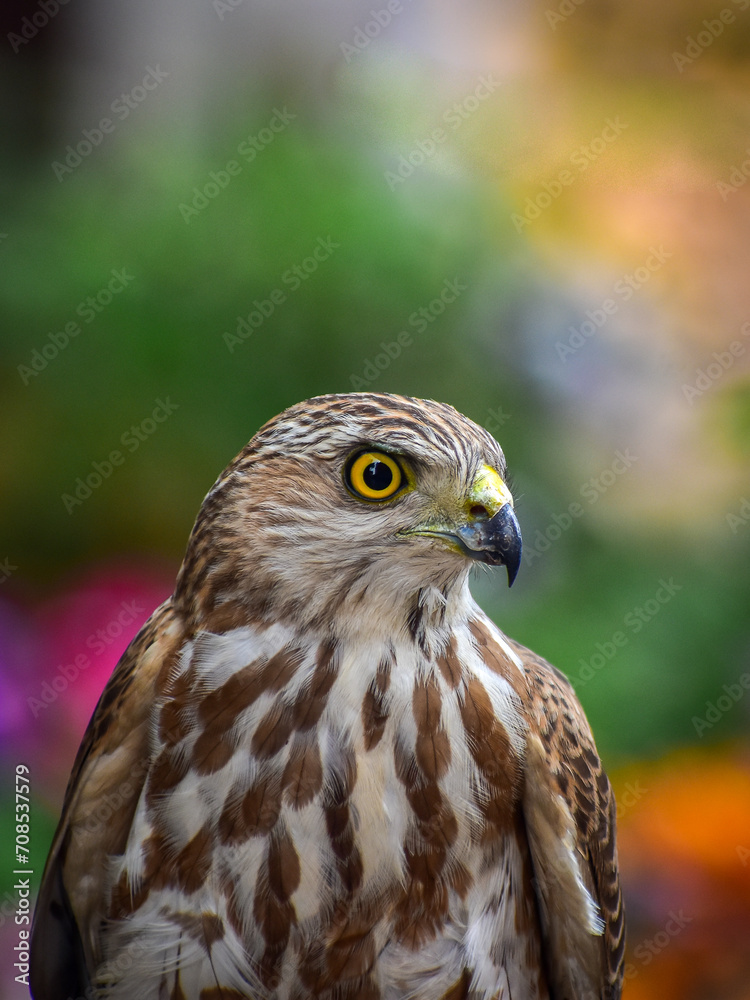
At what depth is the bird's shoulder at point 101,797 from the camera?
4.03 ft

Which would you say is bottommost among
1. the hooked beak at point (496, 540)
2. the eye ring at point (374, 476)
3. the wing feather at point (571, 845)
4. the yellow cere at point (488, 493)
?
the wing feather at point (571, 845)

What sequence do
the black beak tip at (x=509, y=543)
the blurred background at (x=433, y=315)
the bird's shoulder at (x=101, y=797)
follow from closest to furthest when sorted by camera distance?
the black beak tip at (x=509, y=543), the bird's shoulder at (x=101, y=797), the blurred background at (x=433, y=315)

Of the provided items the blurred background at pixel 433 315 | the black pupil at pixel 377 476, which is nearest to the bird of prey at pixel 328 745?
the black pupil at pixel 377 476

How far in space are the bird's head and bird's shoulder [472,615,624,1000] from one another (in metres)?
0.19

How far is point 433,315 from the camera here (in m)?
2.30

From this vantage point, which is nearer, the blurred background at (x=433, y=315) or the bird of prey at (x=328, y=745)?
the bird of prey at (x=328, y=745)

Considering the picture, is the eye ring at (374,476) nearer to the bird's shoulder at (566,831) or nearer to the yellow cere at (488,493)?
the yellow cere at (488,493)

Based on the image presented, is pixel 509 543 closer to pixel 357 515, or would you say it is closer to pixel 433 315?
pixel 357 515

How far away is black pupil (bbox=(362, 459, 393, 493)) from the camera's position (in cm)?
113

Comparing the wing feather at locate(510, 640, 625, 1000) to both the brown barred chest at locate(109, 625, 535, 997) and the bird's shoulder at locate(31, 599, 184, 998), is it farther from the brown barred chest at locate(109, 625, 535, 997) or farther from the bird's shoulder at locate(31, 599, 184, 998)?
the bird's shoulder at locate(31, 599, 184, 998)

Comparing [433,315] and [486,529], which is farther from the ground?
[433,315]

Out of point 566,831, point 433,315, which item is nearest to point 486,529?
point 566,831

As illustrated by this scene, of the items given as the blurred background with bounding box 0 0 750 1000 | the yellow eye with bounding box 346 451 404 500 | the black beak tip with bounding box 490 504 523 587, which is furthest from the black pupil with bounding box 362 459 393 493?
the blurred background with bounding box 0 0 750 1000

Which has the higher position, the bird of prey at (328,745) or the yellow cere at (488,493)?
the yellow cere at (488,493)
